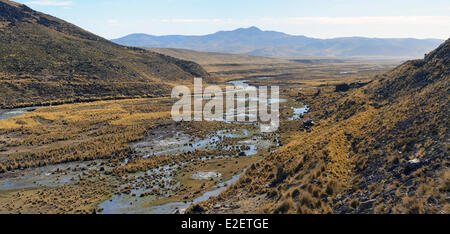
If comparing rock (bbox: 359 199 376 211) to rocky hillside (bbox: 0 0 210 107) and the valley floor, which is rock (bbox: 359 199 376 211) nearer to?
the valley floor

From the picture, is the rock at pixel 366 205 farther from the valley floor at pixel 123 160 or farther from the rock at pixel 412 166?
the valley floor at pixel 123 160

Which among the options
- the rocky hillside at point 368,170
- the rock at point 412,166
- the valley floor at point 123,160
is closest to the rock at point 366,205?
the rocky hillside at point 368,170

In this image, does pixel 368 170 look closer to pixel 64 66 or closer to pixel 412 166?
pixel 412 166

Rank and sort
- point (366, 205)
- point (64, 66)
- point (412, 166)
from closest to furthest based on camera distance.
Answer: point (366, 205) < point (412, 166) < point (64, 66)

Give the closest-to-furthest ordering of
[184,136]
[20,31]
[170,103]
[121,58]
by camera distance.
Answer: [184,136]
[170,103]
[20,31]
[121,58]

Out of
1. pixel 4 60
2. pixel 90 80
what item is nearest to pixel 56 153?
pixel 90 80

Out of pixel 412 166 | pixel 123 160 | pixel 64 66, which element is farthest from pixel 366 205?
pixel 64 66

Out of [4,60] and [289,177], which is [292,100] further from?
[4,60]
